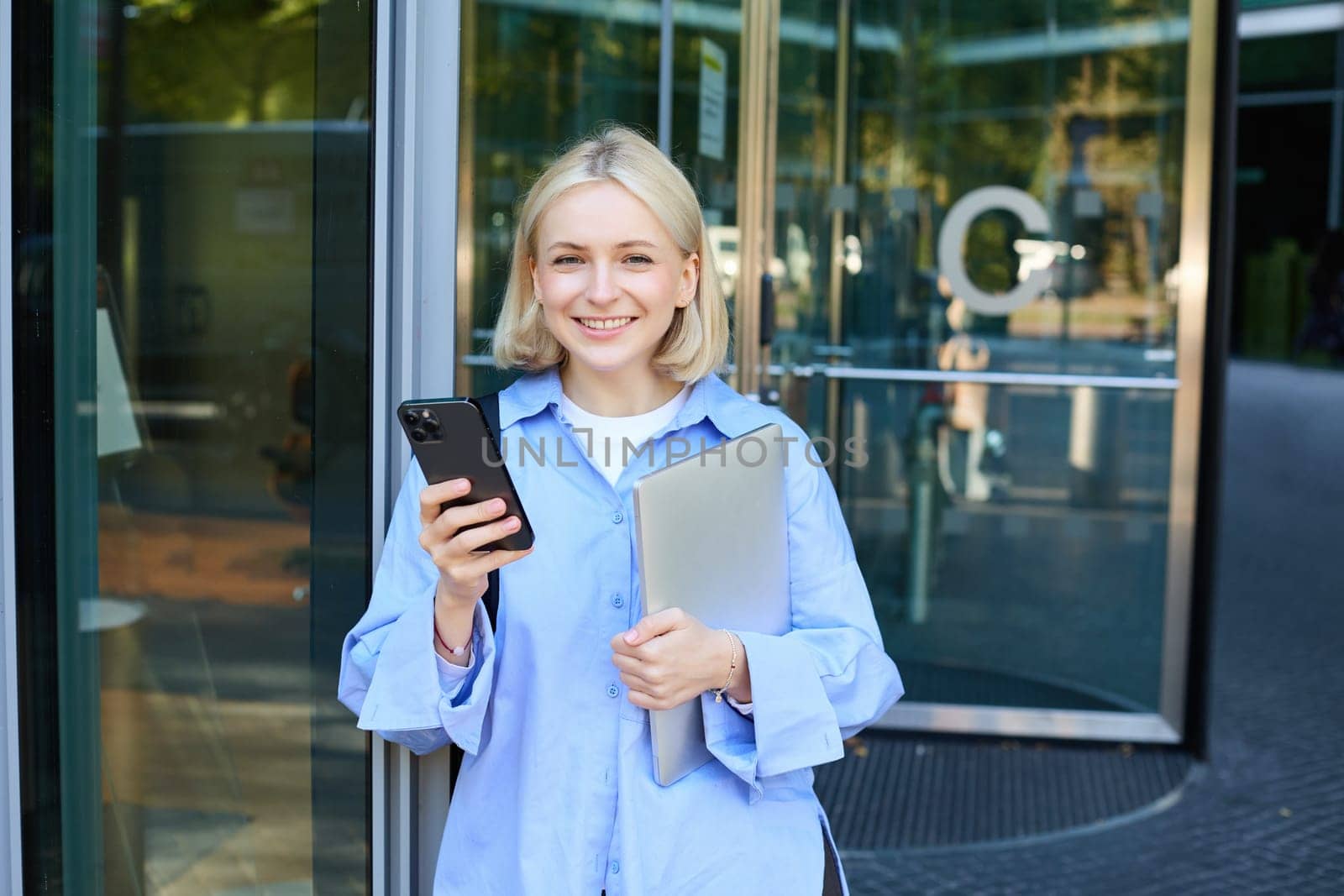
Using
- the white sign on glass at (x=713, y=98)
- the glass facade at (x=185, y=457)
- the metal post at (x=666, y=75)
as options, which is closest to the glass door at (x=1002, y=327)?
the white sign on glass at (x=713, y=98)

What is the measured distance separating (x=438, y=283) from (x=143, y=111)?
612 mm

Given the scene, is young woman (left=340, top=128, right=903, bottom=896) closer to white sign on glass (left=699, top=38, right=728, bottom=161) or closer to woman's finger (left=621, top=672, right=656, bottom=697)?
woman's finger (left=621, top=672, right=656, bottom=697)

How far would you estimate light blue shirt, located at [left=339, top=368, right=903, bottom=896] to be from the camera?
1.63 meters

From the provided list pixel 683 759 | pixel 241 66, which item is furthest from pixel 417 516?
pixel 241 66

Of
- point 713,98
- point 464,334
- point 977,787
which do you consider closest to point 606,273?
point 464,334

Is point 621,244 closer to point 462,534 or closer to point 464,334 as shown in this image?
point 462,534

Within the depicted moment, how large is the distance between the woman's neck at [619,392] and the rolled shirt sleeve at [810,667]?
0.18 meters

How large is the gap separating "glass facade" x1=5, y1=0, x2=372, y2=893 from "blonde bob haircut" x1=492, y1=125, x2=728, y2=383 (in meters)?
0.34

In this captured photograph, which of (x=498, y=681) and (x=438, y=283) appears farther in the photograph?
(x=438, y=283)

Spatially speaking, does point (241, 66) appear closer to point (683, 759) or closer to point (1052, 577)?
point (683, 759)

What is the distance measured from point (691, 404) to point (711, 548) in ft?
0.81

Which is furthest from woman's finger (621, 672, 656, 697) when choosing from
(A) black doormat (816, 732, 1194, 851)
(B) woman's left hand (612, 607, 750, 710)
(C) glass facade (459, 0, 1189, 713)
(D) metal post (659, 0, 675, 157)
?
(C) glass facade (459, 0, 1189, 713)

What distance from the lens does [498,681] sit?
171 centimetres

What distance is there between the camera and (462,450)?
1433 millimetres
